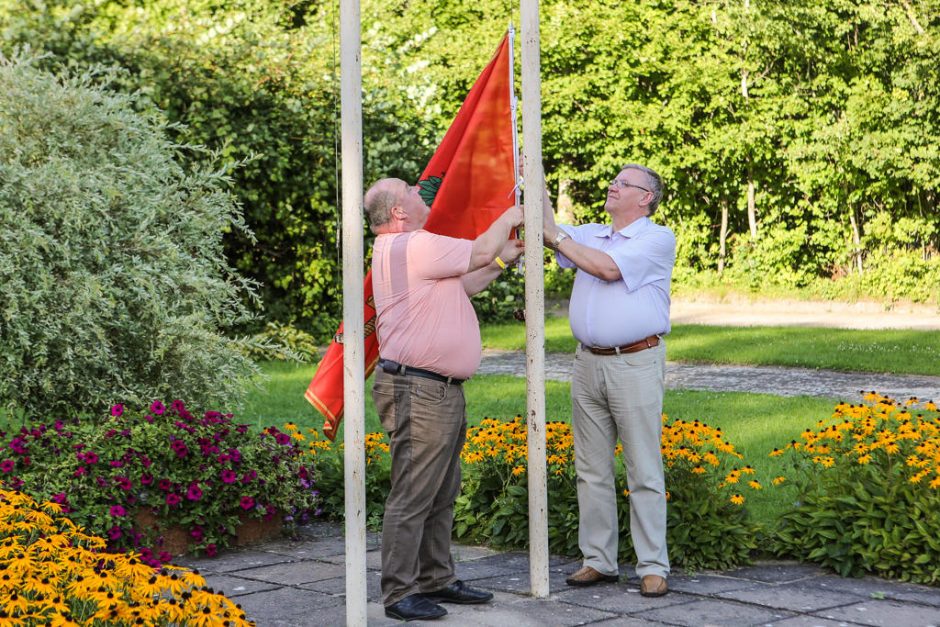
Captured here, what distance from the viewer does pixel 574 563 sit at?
6.31m

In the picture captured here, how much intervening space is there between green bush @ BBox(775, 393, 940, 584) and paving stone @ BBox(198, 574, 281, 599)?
2521mm

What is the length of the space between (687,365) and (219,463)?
8.83 metres

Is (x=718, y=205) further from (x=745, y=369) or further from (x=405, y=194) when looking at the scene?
(x=405, y=194)

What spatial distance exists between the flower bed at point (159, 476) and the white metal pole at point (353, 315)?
1.72 m

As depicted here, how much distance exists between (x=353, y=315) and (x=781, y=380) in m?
8.81

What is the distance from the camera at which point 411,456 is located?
5.31 meters

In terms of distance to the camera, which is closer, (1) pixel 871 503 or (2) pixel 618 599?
(2) pixel 618 599

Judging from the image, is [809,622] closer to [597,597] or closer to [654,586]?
[654,586]

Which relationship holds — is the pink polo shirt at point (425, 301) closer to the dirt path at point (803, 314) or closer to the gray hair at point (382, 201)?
the gray hair at point (382, 201)

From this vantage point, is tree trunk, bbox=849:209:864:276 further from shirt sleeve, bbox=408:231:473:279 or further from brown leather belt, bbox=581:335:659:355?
shirt sleeve, bbox=408:231:473:279

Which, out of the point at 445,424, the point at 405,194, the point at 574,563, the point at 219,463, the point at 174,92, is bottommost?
the point at 574,563

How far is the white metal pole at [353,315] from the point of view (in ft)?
16.3

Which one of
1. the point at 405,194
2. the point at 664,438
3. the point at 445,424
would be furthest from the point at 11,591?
the point at 664,438

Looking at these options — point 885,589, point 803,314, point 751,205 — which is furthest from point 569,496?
point 751,205
